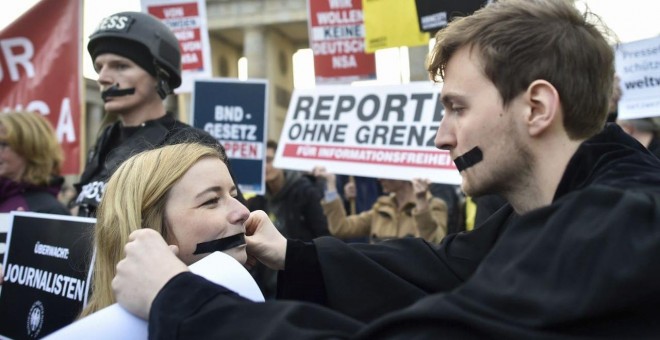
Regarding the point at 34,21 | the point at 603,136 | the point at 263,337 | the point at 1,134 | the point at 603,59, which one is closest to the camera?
the point at 263,337

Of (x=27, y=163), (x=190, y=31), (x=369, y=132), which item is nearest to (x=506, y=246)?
(x=27, y=163)

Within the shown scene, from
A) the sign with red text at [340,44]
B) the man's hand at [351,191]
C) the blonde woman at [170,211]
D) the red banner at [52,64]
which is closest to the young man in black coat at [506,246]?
the blonde woman at [170,211]

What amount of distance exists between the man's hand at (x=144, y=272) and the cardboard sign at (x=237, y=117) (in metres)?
5.19

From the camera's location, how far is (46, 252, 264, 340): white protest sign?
5.58 feet

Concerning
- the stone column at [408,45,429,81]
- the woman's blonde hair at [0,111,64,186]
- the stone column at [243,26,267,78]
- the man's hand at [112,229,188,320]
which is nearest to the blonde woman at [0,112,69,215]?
the woman's blonde hair at [0,111,64,186]

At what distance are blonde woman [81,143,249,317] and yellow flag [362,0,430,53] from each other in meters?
4.48

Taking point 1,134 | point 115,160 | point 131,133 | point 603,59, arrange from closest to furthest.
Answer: point 603,59, point 115,160, point 131,133, point 1,134

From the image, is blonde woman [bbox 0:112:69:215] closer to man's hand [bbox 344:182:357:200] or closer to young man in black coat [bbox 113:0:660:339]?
young man in black coat [bbox 113:0:660:339]

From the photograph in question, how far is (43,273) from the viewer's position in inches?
118

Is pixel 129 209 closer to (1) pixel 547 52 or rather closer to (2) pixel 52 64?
(1) pixel 547 52

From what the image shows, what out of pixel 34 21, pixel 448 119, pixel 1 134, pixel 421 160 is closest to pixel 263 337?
pixel 448 119

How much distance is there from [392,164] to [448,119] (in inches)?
161

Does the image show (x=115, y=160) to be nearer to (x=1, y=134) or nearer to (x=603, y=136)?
(x=1, y=134)

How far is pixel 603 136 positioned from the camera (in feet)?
6.14
